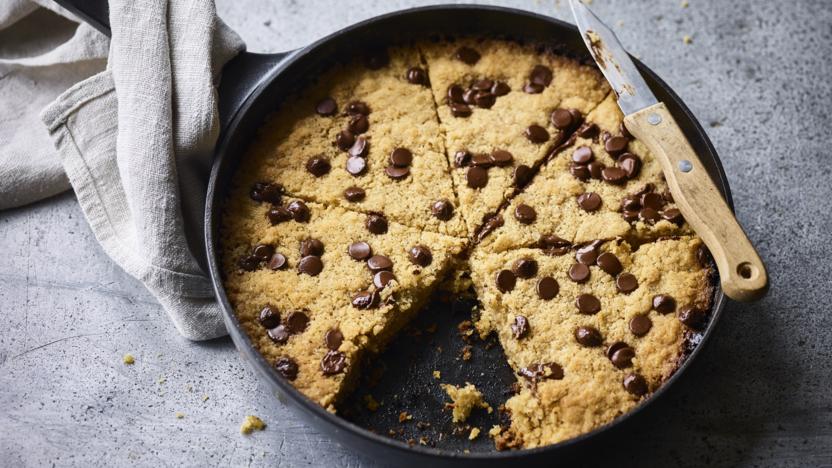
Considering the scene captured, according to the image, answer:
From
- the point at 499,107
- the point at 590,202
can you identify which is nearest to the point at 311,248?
the point at 499,107

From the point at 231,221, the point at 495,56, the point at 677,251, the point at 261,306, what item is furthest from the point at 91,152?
the point at 677,251

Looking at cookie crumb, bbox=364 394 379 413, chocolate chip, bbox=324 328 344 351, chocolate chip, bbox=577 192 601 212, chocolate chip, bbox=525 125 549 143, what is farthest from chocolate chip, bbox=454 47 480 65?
cookie crumb, bbox=364 394 379 413

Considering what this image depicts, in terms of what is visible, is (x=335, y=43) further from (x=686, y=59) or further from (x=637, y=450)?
(x=637, y=450)

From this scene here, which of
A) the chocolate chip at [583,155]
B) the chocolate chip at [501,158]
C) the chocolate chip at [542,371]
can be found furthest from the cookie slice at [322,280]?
the chocolate chip at [583,155]

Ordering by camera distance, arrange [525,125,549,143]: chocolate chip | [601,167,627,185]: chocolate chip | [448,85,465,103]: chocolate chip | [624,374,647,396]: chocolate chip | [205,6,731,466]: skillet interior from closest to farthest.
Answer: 1. [205,6,731,466]: skillet interior
2. [624,374,647,396]: chocolate chip
3. [601,167,627,185]: chocolate chip
4. [525,125,549,143]: chocolate chip
5. [448,85,465,103]: chocolate chip

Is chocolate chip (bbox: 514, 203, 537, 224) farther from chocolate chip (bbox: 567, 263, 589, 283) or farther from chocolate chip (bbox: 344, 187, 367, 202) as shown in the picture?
chocolate chip (bbox: 344, 187, 367, 202)

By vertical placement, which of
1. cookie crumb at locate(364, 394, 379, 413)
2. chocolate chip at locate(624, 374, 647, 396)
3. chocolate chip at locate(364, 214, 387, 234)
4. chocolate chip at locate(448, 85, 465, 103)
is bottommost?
cookie crumb at locate(364, 394, 379, 413)

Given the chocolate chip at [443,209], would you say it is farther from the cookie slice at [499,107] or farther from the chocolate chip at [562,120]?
the chocolate chip at [562,120]
